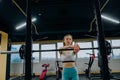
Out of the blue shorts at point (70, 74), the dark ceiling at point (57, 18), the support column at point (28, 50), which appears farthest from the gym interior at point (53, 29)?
the support column at point (28, 50)

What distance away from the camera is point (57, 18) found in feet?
20.4

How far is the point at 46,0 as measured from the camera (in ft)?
5.89

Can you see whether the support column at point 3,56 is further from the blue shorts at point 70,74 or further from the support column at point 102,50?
the support column at point 102,50

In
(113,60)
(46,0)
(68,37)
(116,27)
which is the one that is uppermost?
(116,27)

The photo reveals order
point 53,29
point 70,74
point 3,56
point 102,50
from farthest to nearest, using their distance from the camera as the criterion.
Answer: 1. point 53,29
2. point 3,56
3. point 70,74
4. point 102,50

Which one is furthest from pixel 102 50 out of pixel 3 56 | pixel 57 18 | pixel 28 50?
pixel 3 56

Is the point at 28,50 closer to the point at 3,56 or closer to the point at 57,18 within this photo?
the point at 57,18

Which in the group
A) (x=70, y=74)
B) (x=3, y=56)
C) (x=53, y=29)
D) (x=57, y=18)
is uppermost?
(x=57, y=18)

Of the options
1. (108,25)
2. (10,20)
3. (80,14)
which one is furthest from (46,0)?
(108,25)

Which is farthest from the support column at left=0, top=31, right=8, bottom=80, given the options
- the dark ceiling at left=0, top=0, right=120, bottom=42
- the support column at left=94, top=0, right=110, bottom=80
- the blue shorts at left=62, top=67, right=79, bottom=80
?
the support column at left=94, top=0, right=110, bottom=80

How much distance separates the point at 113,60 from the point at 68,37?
701 centimetres

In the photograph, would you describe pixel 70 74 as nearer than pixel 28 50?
No

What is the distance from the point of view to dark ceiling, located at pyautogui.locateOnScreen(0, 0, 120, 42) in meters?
4.95

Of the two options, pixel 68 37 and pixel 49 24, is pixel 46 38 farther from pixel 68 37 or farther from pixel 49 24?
pixel 68 37
